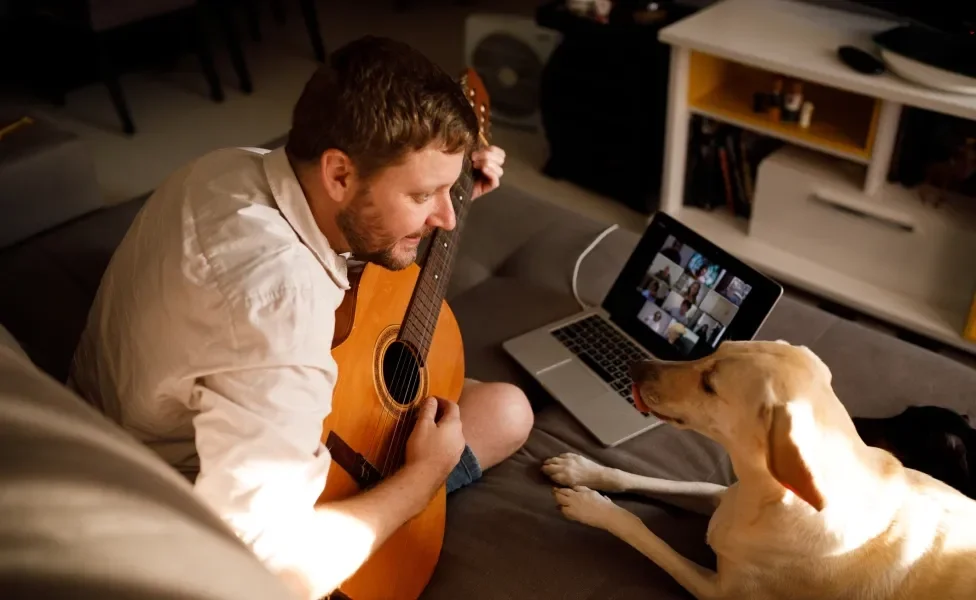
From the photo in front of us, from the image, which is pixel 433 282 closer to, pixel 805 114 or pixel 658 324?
pixel 658 324

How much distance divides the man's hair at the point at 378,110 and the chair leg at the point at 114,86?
8.09 ft

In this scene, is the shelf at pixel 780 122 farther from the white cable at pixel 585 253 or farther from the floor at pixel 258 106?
the white cable at pixel 585 253

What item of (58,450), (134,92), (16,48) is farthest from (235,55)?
(58,450)

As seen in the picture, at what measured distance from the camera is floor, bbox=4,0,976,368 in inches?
120

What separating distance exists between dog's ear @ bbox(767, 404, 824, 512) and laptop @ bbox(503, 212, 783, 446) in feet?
1.40

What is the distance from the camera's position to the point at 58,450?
664 mm

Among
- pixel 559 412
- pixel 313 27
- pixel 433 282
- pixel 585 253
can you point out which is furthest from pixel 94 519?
pixel 313 27

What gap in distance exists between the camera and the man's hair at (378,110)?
1026 mm

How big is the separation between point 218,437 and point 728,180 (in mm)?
2014

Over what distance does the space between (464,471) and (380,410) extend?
20 cm

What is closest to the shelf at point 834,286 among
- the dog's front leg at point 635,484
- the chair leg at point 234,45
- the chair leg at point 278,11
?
the dog's front leg at point 635,484

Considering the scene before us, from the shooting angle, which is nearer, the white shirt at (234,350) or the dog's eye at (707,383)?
the white shirt at (234,350)

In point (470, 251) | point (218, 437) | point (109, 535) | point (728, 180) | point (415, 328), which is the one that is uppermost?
point (109, 535)

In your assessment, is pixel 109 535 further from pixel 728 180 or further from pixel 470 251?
pixel 728 180
